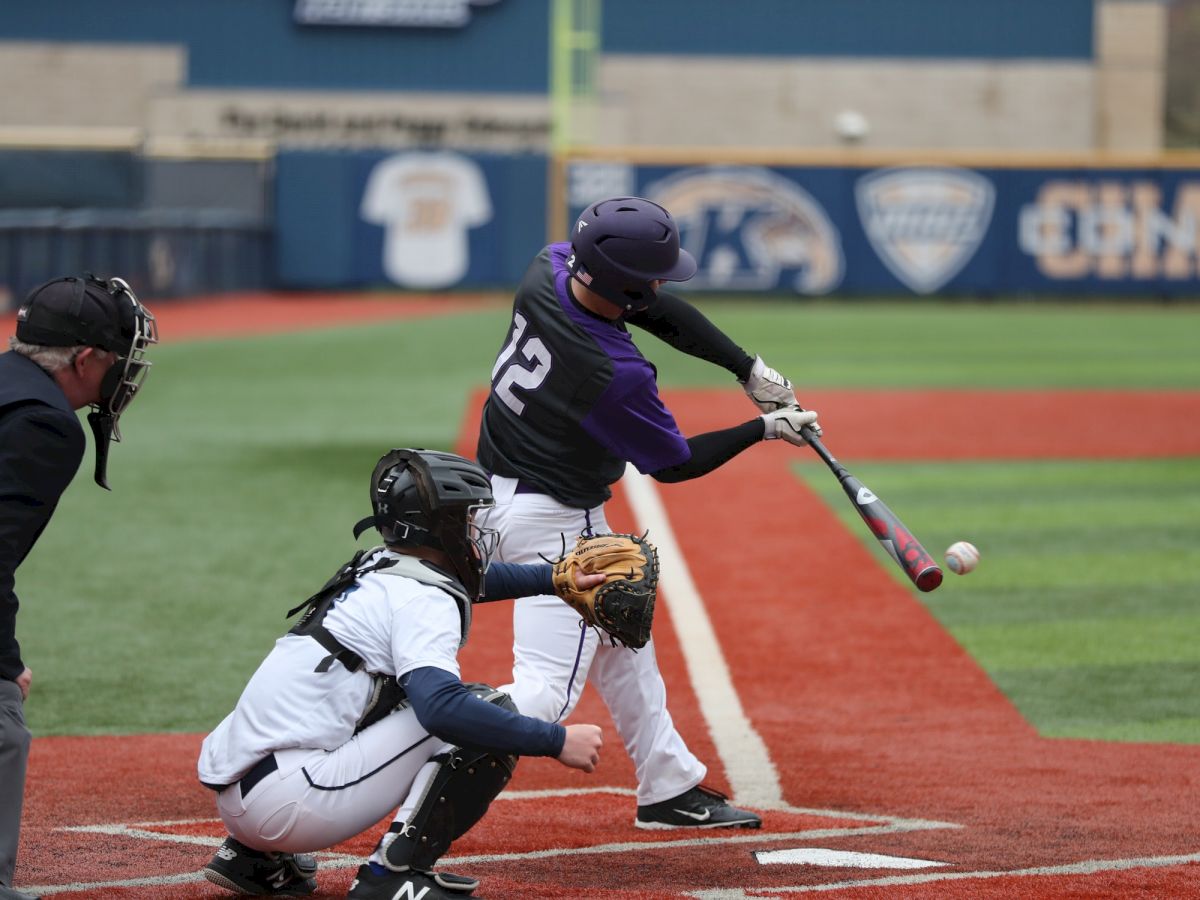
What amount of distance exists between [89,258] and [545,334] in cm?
1929

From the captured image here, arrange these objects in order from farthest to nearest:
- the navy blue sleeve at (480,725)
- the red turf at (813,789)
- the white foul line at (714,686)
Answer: the white foul line at (714,686) → the red turf at (813,789) → the navy blue sleeve at (480,725)

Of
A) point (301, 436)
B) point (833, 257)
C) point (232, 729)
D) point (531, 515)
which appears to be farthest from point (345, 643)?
point (833, 257)

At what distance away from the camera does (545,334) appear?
16.0 feet

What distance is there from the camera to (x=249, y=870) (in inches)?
163

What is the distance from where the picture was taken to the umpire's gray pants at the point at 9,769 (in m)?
3.93

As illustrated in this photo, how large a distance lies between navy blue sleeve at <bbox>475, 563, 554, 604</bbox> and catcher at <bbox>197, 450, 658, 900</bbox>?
0.91 ft

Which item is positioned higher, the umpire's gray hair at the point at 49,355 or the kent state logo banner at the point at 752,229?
the umpire's gray hair at the point at 49,355

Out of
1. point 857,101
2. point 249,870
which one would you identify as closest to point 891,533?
point 249,870

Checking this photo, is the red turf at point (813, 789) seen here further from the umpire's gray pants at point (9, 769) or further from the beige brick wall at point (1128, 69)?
the beige brick wall at point (1128, 69)

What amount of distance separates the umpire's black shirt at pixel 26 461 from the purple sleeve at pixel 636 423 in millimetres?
1502

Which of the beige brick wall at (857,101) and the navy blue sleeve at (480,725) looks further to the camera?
the beige brick wall at (857,101)

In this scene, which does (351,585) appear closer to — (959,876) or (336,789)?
(336,789)

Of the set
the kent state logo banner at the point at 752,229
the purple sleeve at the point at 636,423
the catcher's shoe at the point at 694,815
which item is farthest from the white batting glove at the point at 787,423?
the kent state logo banner at the point at 752,229

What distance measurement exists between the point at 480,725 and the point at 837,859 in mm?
1304
